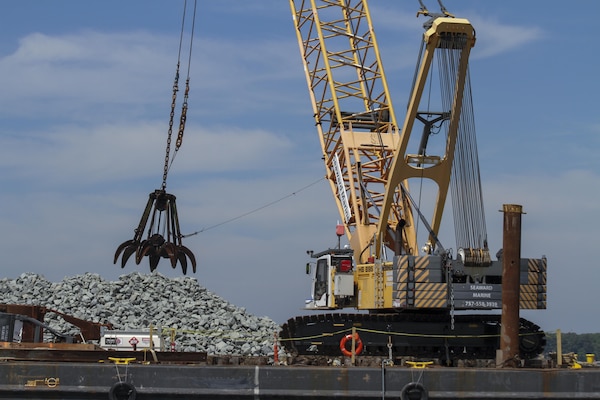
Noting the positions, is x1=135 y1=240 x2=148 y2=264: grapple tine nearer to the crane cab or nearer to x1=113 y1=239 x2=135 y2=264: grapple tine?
x1=113 y1=239 x2=135 y2=264: grapple tine

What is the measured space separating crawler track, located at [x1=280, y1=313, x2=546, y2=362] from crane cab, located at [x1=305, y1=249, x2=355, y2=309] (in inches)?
38.1

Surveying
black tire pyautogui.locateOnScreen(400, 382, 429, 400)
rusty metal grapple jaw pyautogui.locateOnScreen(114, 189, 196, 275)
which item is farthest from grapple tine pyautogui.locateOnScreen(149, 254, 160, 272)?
black tire pyautogui.locateOnScreen(400, 382, 429, 400)

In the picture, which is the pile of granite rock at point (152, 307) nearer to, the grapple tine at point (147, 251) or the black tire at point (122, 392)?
the grapple tine at point (147, 251)

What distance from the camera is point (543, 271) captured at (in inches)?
1042

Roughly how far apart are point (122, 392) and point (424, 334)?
1019 cm

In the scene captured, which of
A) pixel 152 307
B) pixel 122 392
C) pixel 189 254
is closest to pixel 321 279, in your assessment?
pixel 189 254

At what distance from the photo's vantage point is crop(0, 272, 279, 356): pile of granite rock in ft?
133

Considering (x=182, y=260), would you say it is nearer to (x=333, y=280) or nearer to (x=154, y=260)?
(x=154, y=260)

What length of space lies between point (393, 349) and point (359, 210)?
31.1 feet

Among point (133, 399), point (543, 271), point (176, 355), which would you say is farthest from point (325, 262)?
point (133, 399)

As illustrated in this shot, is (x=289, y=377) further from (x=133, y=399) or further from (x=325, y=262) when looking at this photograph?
(x=325, y=262)

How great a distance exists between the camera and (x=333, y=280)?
2933cm

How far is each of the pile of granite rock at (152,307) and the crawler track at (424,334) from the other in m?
11.3

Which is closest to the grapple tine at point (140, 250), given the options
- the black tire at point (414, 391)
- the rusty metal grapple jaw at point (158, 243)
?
the rusty metal grapple jaw at point (158, 243)
